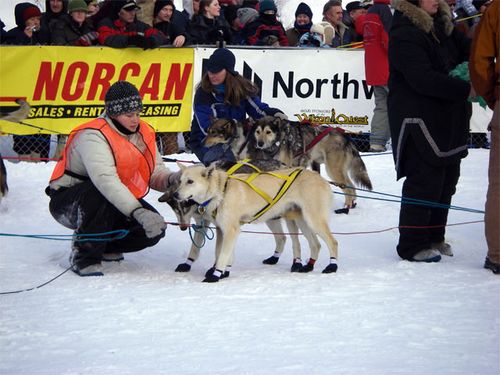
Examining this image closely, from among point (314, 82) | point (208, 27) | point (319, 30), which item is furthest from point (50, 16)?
point (319, 30)

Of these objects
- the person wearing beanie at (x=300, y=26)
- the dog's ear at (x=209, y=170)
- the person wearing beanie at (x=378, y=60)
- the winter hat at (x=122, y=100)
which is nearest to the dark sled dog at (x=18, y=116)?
the winter hat at (x=122, y=100)

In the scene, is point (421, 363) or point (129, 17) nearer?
point (421, 363)

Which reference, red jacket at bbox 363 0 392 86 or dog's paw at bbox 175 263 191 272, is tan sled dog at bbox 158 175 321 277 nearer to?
dog's paw at bbox 175 263 191 272

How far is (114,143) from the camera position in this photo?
5156 mm

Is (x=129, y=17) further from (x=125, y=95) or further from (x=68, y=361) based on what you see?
(x=68, y=361)

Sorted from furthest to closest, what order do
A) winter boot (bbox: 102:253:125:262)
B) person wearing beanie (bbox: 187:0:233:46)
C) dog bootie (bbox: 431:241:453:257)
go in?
person wearing beanie (bbox: 187:0:233:46) < dog bootie (bbox: 431:241:453:257) < winter boot (bbox: 102:253:125:262)

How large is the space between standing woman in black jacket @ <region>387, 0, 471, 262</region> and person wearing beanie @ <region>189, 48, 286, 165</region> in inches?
54.7

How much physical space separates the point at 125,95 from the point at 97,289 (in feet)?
3.90

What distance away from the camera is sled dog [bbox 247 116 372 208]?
7531 millimetres

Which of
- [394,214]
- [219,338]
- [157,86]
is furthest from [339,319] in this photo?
[157,86]

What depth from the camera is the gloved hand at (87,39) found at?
8.98 meters

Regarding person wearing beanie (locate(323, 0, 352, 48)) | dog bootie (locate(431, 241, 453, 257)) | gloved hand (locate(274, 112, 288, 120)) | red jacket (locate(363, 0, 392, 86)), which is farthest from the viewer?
person wearing beanie (locate(323, 0, 352, 48))

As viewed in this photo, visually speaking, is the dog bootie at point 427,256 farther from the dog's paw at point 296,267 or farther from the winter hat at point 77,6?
the winter hat at point 77,6

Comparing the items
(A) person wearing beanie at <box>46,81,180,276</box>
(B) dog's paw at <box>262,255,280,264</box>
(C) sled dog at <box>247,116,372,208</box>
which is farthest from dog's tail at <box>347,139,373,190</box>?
(A) person wearing beanie at <box>46,81,180,276</box>
